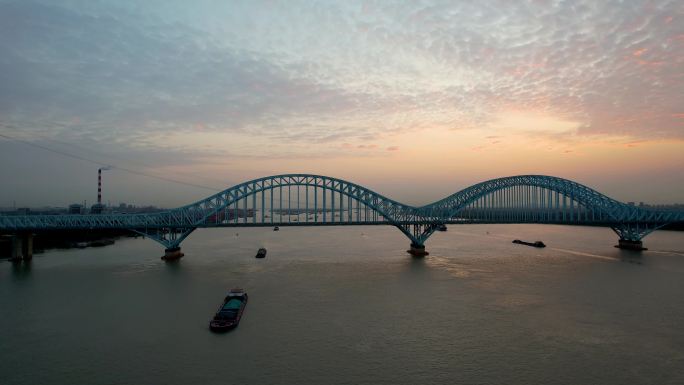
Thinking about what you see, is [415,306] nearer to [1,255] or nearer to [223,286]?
[223,286]

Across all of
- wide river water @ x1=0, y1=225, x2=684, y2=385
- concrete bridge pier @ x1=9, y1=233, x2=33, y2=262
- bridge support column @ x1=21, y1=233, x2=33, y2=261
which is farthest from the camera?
bridge support column @ x1=21, y1=233, x2=33, y2=261

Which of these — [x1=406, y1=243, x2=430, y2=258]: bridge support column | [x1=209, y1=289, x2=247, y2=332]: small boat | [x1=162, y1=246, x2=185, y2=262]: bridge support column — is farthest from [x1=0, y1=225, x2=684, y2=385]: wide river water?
[x1=406, y1=243, x2=430, y2=258]: bridge support column

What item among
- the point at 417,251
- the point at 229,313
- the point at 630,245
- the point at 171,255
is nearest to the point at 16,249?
the point at 171,255

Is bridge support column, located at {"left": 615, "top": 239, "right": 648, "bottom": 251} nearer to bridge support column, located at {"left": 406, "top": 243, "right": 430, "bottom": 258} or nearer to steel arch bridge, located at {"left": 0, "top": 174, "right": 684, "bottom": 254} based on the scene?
steel arch bridge, located at {"left": 0, "top": 174, "right": 684, "bottom": 254}

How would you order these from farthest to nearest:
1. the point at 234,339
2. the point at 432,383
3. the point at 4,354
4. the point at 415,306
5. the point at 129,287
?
the point at 129,287
the point at 415,306
the point at 234,339
the point at 4,354
the point at 432,383

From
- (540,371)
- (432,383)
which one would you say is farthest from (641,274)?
(432,383)

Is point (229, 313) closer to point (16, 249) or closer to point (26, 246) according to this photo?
point (16, 249)
